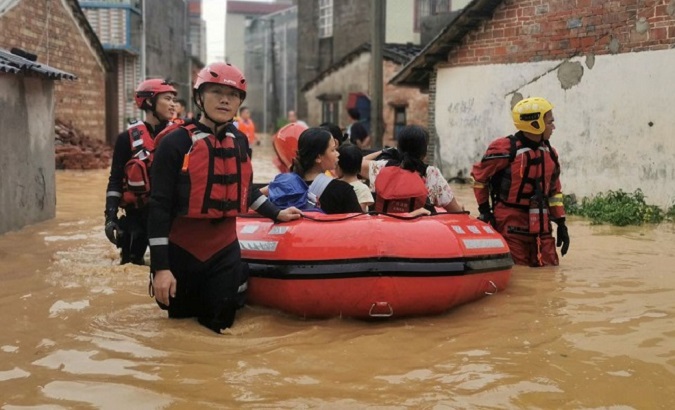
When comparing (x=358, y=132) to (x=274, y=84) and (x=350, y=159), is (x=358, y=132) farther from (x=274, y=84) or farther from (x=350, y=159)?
(x=274, y=84)

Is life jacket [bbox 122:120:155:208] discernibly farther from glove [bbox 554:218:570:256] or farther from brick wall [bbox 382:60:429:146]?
brick wall [bbox 382:60:429:146]

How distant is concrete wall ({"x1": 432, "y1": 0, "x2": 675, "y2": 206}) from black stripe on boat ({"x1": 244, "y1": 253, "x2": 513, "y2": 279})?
22.6ft

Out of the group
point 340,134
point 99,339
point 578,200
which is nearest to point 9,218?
point 340,134

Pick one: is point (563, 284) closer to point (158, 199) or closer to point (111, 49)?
point (158, 199)

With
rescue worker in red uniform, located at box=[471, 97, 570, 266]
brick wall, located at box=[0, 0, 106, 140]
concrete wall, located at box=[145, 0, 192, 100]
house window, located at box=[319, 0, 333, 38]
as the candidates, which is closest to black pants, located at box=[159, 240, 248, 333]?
rescue worker in red uniform, located at box=[471, 97, 570, 266]

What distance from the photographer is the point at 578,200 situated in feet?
40.8

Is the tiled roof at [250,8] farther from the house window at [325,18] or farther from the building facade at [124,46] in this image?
the building facade at [124,46]

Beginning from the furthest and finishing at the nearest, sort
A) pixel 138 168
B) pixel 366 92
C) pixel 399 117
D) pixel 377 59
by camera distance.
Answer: pixel 366 92 < pixel 399 117 < pixel 377 59 < pixel 138 168

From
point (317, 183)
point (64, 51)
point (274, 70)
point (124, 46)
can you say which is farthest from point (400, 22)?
point (317, 183)

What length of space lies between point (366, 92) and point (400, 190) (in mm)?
20943

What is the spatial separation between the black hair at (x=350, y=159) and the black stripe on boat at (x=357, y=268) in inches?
43.8

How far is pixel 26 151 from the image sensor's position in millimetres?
9352

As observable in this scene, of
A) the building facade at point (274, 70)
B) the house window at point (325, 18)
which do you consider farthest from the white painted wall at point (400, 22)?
the building facade at point (274, 70)

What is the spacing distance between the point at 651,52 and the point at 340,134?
620 cm
